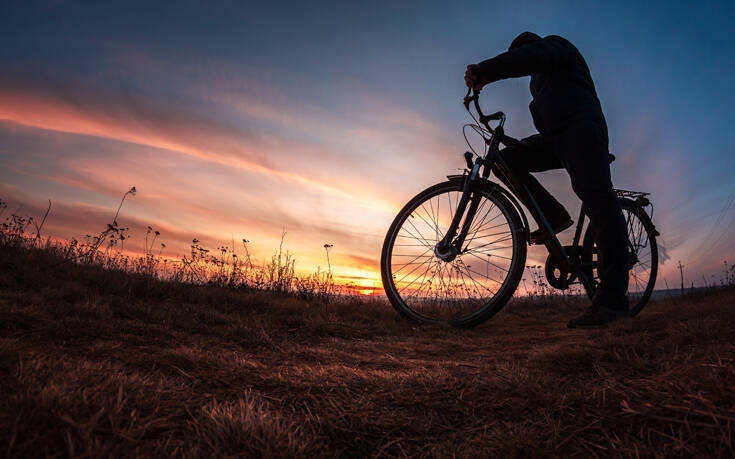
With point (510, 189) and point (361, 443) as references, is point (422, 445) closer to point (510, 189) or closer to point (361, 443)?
point (361, 443)

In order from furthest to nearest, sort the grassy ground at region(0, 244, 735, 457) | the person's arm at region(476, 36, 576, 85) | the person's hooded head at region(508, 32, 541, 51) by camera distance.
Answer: the person's hooded head at region(508, 32, 541, 51), the person's arm at region(476, 36, 576, 85), the grassy ground at region(0, 244, 735, 457)

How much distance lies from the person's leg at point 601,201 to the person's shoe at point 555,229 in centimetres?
45

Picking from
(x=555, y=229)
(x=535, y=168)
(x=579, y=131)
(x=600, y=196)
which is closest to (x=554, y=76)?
(x=579, y=131)

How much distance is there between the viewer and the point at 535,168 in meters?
3.66

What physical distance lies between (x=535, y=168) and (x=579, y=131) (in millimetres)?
612

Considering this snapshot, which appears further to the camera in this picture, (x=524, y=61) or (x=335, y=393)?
(x=524, y=61)

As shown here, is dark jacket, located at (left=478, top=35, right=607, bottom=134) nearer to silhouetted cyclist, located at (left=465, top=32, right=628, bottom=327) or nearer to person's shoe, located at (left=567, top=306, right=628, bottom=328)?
silhouetted cyclist, located at (left=465, top=32, right=628, bottom=327)

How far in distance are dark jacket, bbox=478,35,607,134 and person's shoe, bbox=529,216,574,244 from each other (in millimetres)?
882

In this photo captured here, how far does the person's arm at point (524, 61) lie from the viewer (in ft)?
9.80

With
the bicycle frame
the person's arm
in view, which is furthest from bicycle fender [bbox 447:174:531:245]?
the person's arm

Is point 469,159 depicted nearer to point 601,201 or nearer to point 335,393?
point 601,201

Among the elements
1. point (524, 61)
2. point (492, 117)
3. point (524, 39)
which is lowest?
point (492, 117)

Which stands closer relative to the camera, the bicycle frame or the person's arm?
the person's arm

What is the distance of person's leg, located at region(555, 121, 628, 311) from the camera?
3092 mm
